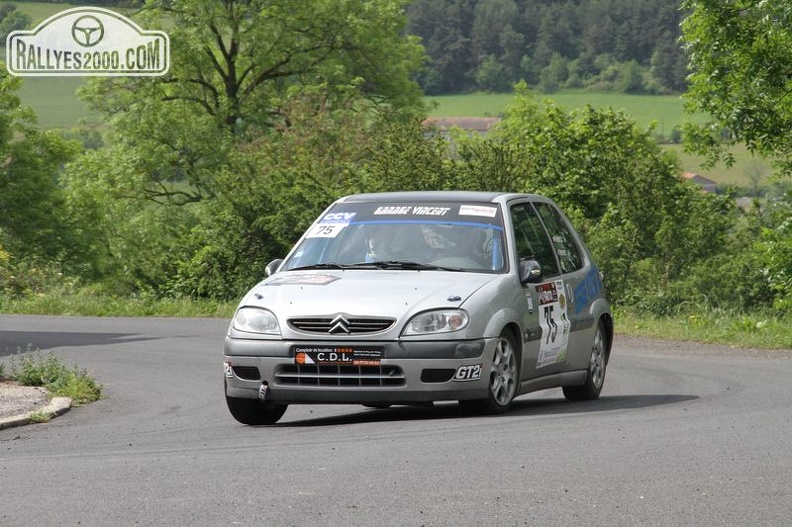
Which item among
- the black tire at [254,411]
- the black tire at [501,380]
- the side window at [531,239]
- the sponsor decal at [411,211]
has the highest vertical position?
the sponsor decal at [411,211]

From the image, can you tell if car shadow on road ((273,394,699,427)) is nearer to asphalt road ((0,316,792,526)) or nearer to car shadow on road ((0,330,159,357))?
asphalt road ((0,316,792,526))

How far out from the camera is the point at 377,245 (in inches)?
448

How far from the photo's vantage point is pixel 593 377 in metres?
12.8

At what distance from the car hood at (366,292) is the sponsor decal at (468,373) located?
17.2 inches

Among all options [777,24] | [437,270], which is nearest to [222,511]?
[437,270]

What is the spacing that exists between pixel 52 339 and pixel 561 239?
11.1 m

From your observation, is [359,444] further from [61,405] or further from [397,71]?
[397,71]

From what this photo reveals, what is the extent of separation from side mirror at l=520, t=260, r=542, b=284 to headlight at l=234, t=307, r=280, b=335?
191cm

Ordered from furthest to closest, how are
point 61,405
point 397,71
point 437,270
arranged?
1. point 397,71
2. point 61,405
3. point 437,270

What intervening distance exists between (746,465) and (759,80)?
2005 cm

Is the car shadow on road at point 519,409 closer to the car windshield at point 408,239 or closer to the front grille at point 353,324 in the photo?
the front grille at point 353,324

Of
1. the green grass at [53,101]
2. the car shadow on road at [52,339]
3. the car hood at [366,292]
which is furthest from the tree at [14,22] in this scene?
the car hood at [366,292]

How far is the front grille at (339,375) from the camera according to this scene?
1026 cm

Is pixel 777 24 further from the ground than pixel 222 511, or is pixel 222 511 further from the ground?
pixel 777 24
